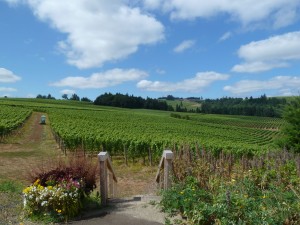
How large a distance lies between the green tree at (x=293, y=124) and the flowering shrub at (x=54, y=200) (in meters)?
10.3

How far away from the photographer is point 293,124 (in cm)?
1412

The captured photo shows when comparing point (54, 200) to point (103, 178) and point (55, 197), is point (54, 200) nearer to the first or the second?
point (55, 197)

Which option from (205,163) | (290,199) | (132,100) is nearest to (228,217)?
(290,199)

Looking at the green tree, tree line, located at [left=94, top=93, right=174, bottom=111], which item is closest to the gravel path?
the green tree

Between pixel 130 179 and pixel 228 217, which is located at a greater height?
pixel 228 217

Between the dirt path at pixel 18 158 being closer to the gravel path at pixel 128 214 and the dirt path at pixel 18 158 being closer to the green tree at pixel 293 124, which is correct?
the gravel path at pixel 128 214

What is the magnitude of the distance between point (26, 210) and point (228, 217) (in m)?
3.87

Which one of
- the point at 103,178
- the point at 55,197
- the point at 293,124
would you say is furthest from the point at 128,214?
the point at 293,124

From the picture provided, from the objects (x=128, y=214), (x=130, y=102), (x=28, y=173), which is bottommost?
(x=128, y=214)

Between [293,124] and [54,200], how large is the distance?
1115cm

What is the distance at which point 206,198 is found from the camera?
230 inches

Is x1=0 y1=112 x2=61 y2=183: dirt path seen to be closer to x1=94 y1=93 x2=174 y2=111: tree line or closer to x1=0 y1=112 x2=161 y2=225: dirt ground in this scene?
x1=0 y1=112 x2=161 y2=225: dirt ground

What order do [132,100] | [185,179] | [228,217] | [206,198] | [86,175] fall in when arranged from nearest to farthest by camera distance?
[228,217]
[206,198]
[86,175]
[185,179]
[132,100]

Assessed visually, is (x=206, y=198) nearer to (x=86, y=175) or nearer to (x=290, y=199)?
(x=290, y=199)
